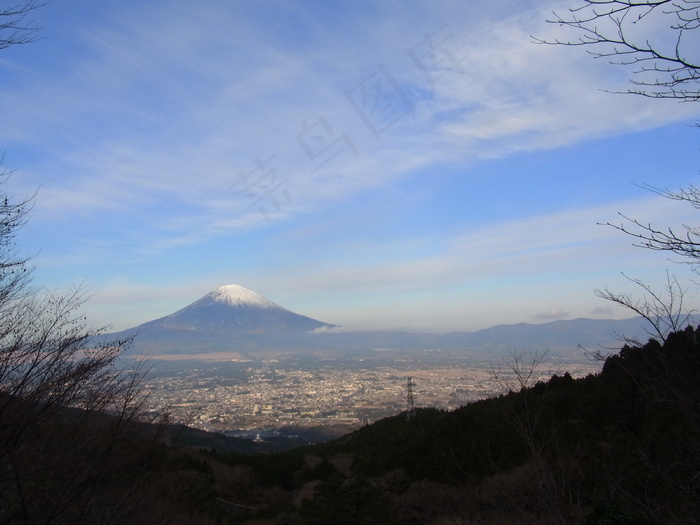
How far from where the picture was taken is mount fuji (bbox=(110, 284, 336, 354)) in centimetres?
11588

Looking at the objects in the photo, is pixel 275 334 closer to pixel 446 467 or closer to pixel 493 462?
pixel 446 467

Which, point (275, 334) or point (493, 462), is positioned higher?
point (275, 334)

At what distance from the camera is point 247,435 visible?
38.8 metres

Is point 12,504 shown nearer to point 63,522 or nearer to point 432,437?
point 63,522

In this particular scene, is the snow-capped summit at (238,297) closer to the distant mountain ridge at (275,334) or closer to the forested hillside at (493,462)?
the distant mountain ridge at (275,334)

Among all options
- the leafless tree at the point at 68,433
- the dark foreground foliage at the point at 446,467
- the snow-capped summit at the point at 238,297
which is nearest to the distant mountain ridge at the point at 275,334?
the snow-capped summit at the point at 238,297

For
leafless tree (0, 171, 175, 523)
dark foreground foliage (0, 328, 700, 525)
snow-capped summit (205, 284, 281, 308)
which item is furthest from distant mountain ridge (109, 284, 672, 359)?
leafless tree (0, 171, 175, 523)

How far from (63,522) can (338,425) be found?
3901 centimetres

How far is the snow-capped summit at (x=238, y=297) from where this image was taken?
6713 inches

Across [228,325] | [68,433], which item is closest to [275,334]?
[228,325]

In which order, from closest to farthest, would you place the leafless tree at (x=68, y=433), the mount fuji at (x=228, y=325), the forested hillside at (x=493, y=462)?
1. the leafless tree at (x=68, y=433)
2. the forested hillside at (x=493, y=462)
3. the mount fuji at (x=228, y=325)

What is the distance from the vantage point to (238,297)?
176375 mm

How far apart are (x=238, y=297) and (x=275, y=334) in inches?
1334

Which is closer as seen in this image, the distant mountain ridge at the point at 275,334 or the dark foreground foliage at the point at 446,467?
the dark foreground foliage at the point at 446,467
